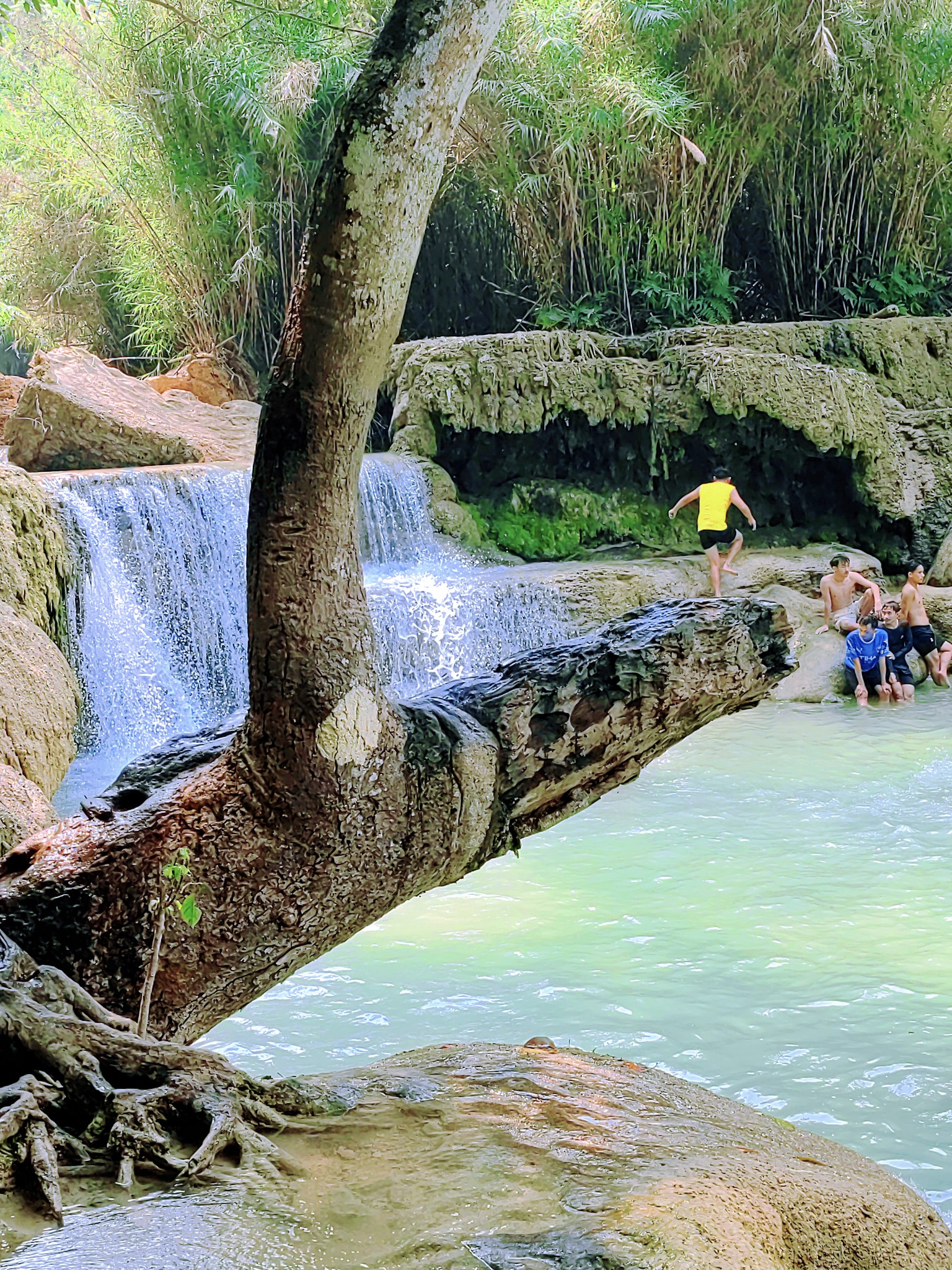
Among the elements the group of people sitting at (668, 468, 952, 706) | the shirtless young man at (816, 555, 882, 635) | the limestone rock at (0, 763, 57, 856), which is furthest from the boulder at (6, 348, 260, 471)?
the limestone rock at (0, 763, 57, 856)

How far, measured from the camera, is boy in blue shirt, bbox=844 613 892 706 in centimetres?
995

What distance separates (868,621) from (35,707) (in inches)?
271

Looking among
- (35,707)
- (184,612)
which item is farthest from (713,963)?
(184,612)

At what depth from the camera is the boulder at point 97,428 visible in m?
11.5

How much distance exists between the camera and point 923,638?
10.4 m

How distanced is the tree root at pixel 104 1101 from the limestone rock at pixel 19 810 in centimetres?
158

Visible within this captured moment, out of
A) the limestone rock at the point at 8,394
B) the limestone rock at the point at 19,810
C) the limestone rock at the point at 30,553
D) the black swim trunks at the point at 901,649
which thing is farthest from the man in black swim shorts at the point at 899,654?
the limestone rock at the point at 8,394

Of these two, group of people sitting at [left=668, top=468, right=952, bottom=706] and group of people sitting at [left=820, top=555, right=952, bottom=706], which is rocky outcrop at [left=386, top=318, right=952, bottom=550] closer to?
group of people sitting at [left=668, top=468, right=952, bottom=706]

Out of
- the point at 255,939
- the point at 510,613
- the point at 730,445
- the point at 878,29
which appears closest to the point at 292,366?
the point at 255,939

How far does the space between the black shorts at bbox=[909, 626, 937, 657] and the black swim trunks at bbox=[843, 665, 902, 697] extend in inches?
17.8

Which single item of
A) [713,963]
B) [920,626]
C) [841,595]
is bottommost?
[713,963]

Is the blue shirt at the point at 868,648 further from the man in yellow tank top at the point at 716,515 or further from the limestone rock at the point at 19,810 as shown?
the limestone rock at the point at 19,810

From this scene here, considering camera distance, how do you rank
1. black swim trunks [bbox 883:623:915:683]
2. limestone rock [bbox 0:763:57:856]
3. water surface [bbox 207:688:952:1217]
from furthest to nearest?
black swim trunks [bbox 883:623:915:683], water surface [bbox 207:688:952:1217], limestone rock [bbox 0:763:57:856]

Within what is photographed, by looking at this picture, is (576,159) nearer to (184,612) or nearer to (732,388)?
(732,388)
